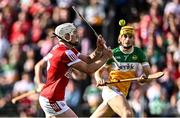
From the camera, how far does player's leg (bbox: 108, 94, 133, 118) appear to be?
40.1 ft

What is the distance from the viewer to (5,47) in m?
19.0

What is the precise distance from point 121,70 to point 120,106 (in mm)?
718

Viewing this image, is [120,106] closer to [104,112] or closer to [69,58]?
[104,112]

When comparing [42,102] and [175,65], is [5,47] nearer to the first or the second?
[175,65]

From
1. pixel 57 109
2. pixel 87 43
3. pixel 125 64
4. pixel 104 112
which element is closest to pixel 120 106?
pixel 104 112

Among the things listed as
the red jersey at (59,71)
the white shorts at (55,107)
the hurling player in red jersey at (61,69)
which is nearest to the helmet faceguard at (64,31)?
the hurling player in red jersey at (61,69)

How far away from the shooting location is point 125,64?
12.9 meters

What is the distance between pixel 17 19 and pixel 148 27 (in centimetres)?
348

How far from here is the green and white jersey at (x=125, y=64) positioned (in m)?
12.8

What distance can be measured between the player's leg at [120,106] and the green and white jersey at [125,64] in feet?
1.14

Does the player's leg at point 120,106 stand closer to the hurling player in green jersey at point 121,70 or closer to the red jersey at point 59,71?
the hurling player in green jersey at point 121,70

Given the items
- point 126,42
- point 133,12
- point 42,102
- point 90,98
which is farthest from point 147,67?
point 133,12

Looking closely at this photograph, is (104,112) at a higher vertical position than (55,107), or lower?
lower

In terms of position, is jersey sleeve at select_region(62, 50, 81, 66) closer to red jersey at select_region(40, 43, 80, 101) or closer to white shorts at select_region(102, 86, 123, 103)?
red jersey at select_region(40, 43, 80, 101)
